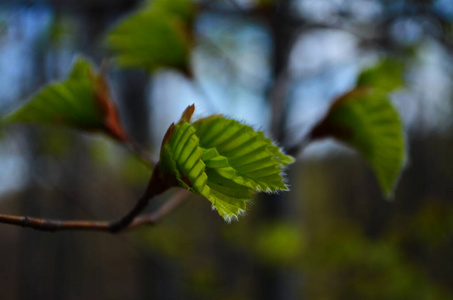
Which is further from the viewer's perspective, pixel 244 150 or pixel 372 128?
pixel 372 128

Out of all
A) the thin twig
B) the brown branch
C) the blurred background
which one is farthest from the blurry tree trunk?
the brown branch

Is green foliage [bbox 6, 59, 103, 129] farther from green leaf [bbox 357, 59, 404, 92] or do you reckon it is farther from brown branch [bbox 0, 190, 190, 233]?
green leaf [bbox 357, 59, 404, 92]

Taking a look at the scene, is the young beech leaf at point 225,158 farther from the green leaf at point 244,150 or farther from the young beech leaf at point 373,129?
the young beech leaf at point 373,129

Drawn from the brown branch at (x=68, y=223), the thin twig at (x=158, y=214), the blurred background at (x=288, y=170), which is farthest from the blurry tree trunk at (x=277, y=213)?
the brown branch at (x=68, y=223)

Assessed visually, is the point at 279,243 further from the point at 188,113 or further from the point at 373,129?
the point at 188,113

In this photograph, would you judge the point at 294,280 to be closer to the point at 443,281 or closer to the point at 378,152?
the point at 378,152

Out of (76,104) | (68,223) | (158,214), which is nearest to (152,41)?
(76,104)
